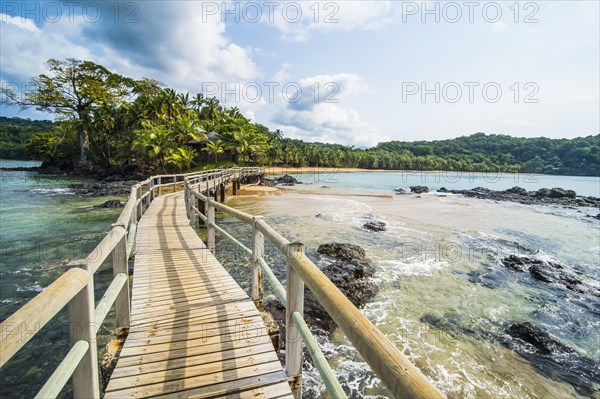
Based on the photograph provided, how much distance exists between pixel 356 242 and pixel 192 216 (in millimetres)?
6362

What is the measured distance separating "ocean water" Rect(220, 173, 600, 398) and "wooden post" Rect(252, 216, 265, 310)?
1552 millimetres

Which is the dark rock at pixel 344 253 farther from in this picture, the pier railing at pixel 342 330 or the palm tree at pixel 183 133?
the palm tree at pixel 183 133

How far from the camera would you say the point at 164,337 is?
10.7 feet

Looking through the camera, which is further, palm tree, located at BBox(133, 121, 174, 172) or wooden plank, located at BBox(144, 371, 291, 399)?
palm tree, located at BBox(133, 121, 174, 172)

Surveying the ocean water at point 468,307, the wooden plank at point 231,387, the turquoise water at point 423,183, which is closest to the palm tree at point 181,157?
the turquoise water at point 423,183

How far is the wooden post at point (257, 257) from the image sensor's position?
379 centimetres

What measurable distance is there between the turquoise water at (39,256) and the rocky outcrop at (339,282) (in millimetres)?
3192

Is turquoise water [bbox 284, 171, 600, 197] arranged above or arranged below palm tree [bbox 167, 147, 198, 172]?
below

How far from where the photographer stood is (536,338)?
5.81 meters

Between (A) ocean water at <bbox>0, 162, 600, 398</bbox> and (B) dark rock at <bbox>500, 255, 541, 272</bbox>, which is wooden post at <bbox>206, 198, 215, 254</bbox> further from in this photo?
(B) dark rock at <bbox>500, 255, 541, 272</bbox>

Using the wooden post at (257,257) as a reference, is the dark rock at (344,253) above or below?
below

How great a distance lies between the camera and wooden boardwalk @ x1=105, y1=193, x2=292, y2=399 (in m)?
2.56

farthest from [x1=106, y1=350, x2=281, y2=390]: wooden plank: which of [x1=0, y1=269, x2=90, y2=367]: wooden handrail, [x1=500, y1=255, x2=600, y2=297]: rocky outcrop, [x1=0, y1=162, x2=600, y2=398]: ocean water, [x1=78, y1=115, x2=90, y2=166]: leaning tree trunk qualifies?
[x1=78, y1=115, x2=90, y2=166]: leaning tree trunk

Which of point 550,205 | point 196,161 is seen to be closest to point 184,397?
point 550,205
